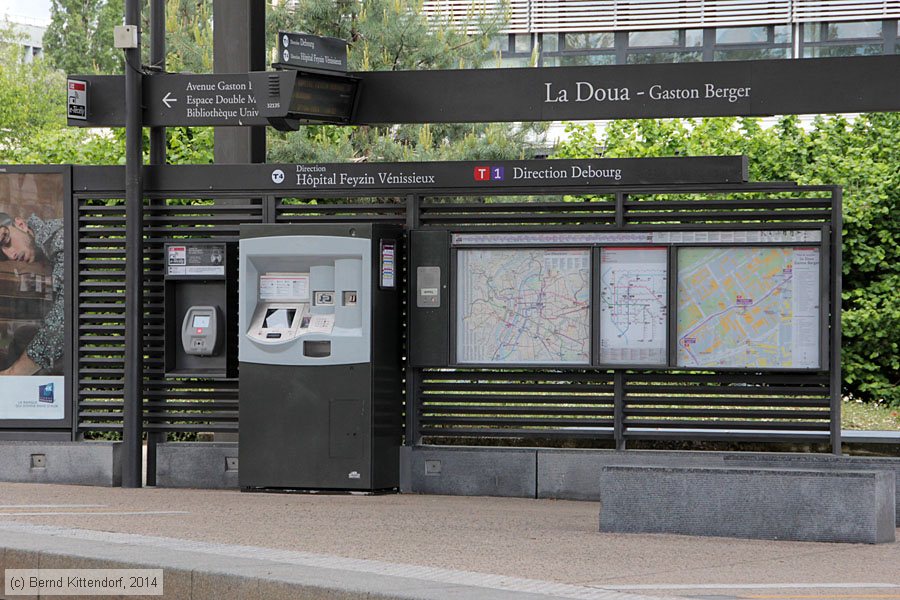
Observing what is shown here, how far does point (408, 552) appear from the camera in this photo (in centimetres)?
788

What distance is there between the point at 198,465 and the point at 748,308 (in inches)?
177

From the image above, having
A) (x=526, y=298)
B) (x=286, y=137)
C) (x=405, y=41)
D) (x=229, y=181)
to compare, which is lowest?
(x=526, y=298)

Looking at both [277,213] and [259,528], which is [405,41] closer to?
[277,213]

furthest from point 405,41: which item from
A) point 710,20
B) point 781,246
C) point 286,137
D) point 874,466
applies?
point 710,20

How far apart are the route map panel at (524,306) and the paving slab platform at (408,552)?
1207 mm

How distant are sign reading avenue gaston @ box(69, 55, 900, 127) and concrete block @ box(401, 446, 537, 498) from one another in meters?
2.57

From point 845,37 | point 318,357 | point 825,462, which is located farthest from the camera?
point 845,37

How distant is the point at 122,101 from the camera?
11.8 metres

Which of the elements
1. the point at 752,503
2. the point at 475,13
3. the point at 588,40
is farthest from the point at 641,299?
the point at 588,40

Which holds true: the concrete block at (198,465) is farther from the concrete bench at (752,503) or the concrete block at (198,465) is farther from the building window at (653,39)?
the building window at (653,39)

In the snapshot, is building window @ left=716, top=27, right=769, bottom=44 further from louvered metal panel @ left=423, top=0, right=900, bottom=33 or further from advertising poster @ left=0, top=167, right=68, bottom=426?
advertising poster @ left=0, top=167, right=68, bottom=426

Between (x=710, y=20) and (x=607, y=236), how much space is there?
24.7m

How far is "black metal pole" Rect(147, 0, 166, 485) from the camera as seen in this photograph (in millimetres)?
11828

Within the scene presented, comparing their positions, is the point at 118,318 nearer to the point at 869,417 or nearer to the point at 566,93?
the point at 566,93
